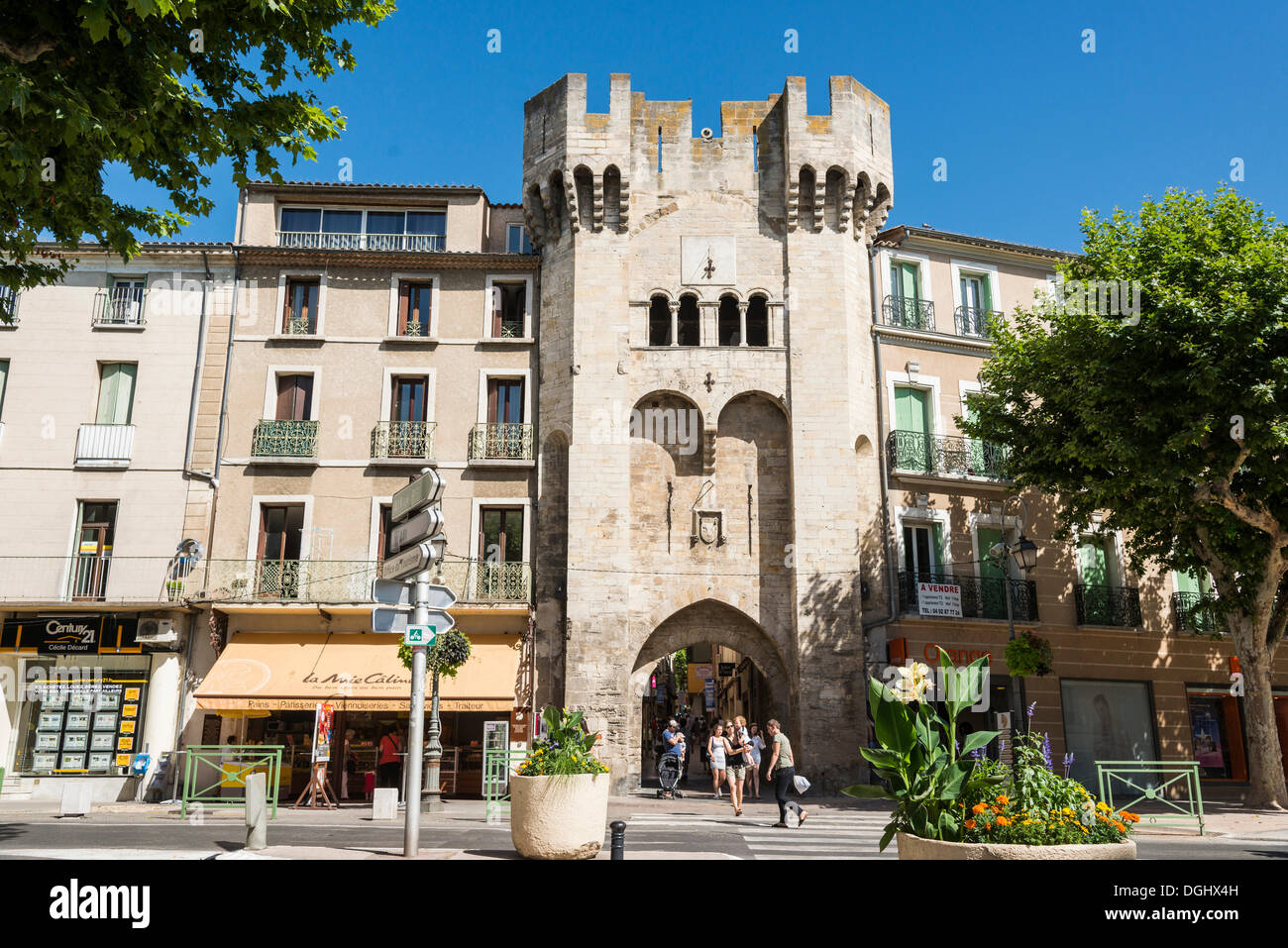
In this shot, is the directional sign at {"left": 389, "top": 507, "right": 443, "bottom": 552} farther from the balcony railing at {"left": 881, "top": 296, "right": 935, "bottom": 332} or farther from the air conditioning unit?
the balcony railing at {"left": 881, "top": 296, "right": 935, "bottom": 332}

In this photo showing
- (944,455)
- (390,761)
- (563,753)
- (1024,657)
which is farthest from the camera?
(944,455)

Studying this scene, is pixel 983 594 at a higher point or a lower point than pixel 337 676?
higher

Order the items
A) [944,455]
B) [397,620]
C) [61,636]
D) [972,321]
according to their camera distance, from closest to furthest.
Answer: [397,620], [61,636], [944,455], [972,321]

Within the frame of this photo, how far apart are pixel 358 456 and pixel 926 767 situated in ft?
64.1

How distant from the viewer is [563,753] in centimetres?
1006

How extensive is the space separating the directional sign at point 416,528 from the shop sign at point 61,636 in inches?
601

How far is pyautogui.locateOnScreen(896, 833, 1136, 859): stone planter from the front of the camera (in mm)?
5352

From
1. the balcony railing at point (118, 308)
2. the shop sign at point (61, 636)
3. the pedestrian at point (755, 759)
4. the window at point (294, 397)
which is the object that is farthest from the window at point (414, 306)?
the pedestrian at point (755, 759)

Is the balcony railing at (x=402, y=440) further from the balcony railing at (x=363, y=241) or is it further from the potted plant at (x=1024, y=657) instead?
the potted plant at (x=1024, y=657)

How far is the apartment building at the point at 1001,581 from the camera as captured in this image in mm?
23938

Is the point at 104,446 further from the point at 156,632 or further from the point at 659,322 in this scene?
the point at 659,322

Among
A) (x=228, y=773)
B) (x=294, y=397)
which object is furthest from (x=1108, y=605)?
(x=294, y=397)
